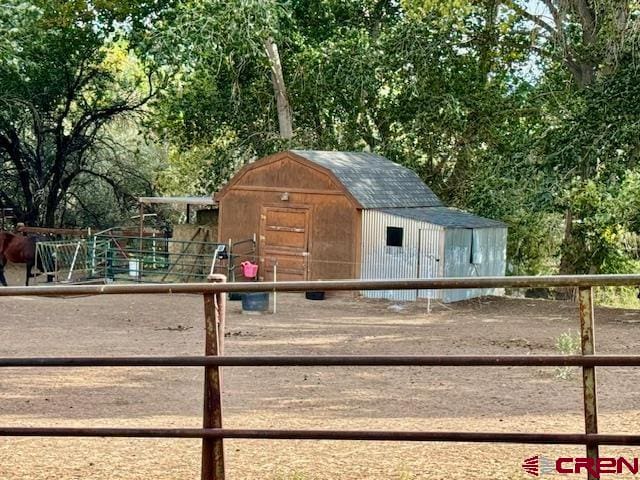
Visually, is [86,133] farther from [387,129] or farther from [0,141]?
[387,129]

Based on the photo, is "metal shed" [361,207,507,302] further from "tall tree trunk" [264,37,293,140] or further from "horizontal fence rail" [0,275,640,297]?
"horizontal fence rail" [0,275,640,297]

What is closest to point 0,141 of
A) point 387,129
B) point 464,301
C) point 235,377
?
point 387,129

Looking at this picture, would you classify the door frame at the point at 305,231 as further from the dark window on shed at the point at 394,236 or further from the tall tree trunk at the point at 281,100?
the tall tree trunk at the point at 281,100

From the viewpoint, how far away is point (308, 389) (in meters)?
10.9

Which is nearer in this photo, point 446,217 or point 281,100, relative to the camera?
point 446,217

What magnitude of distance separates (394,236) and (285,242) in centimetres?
262

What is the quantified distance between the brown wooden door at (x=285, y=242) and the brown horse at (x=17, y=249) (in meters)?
5.12

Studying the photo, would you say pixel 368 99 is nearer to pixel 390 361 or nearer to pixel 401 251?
pixel 401 251

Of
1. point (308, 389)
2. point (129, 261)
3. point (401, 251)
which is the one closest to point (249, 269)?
point (129, 261)

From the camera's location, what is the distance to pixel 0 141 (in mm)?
32375

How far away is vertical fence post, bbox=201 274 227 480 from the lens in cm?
459

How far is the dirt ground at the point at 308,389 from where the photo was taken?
21.1 feet

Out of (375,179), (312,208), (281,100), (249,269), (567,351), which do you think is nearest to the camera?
(567,351)

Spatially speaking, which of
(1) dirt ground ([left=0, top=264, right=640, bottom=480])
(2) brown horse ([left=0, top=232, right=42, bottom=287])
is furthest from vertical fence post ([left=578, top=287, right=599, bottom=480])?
(2) brown horse ([left=0, top=232, right=42, bottom=287])
